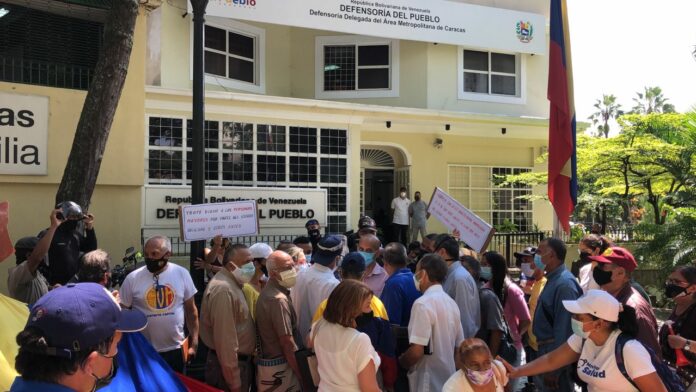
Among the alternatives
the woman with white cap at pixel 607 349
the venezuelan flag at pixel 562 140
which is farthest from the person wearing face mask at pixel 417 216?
the woman with white cap at pixel 607 349

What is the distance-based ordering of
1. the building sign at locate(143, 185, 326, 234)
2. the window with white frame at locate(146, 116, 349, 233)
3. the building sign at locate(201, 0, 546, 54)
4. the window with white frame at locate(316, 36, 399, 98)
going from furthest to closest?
the window with white frame at locate(316, 36, 399, 98), the building sign at locate(201, 0, 546, 54), the window with white frame at locate(146, 116, 349, 233), the building sign at locate(143, 185, 326, 234)

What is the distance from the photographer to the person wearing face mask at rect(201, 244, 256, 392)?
424 cm

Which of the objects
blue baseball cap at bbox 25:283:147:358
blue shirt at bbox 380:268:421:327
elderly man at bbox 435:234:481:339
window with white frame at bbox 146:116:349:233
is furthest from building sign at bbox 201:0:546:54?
blue baseball cap at bbox 25:283:147:358

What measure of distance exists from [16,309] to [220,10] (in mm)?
11232

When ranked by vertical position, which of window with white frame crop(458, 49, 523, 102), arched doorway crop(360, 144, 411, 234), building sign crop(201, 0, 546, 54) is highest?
building sign crop(201, 0, 546, 54)

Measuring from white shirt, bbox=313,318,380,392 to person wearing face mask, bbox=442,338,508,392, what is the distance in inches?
20.2

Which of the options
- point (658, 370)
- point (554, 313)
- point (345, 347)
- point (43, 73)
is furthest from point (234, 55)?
point (658, 370)

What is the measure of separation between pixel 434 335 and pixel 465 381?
613mm

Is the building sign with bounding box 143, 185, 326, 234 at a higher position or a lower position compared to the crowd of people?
higher

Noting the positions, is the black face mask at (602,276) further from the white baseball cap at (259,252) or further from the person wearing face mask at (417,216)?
the person wearing face mask at (417,216)

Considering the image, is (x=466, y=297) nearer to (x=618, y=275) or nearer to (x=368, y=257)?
(x=618, y=275)

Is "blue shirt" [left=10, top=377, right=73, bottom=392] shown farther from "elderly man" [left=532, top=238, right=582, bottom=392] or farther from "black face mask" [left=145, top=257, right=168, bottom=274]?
"elderly man" [left=532, top=238, right=582, bottom=392]

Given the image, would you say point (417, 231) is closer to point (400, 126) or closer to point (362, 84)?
point (400, 126)

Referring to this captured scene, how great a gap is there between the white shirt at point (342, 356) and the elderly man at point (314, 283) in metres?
1.18
